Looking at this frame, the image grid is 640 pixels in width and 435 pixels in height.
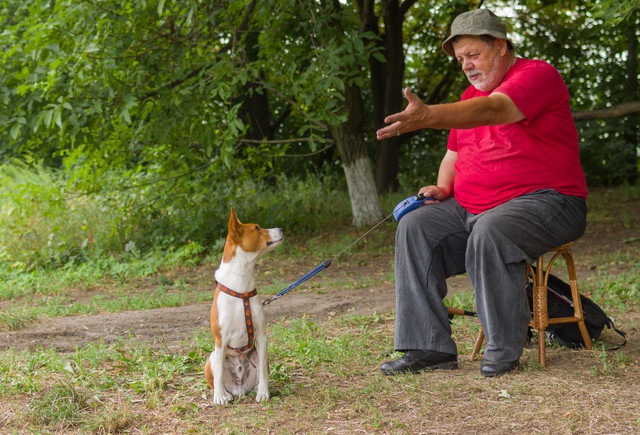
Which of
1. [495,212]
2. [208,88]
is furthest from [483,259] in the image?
[208,88]

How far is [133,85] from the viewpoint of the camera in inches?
345

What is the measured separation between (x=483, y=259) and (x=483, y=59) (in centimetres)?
113

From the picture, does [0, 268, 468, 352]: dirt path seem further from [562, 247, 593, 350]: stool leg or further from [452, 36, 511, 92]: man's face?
[452, 36, 511, 92]: man's face

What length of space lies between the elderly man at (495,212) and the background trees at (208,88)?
328 cm

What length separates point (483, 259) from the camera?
4027 millimetres

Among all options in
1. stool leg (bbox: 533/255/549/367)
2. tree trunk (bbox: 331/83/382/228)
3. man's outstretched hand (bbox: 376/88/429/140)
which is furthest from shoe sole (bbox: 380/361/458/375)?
tree trunk (bbox: 331/83/382/228)

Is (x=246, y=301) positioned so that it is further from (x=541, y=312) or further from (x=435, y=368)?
(x=541, y=312)

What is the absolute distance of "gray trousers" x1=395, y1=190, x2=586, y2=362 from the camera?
4.03m

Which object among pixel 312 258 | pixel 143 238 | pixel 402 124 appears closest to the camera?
pixel 402 124

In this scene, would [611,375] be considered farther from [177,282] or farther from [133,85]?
[133,85]

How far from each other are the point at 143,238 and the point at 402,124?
7776mm

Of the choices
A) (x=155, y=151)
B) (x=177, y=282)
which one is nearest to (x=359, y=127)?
(x=155, y=151)

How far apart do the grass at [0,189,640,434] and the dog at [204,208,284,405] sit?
0.14m

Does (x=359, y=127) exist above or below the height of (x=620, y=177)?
above
